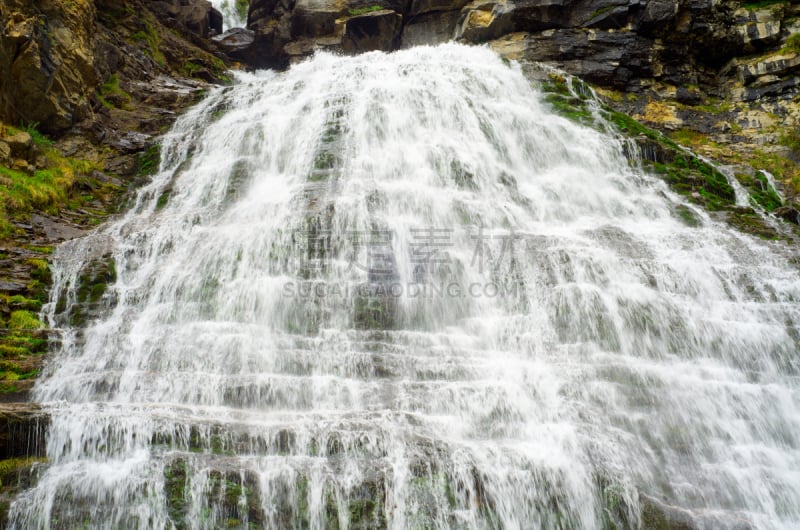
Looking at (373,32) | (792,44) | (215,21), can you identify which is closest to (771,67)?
(792,44)

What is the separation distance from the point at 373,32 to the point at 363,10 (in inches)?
41.4

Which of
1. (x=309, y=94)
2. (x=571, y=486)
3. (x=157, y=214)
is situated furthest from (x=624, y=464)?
(x=309, y=94)

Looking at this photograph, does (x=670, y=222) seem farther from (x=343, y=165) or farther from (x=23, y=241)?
(x=23, y=241)

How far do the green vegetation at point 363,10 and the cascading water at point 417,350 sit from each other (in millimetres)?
11717

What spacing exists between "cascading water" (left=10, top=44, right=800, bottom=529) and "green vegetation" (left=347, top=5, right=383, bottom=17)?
38.4 feet

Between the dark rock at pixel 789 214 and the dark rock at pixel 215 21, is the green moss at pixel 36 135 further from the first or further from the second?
the dark rock at pixel 789 214

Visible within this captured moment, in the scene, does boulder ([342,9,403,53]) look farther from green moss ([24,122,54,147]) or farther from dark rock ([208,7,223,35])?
green moss ([24,122,54,147])

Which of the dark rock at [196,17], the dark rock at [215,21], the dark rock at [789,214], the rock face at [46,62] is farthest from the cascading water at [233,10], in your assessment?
the dark rock at [789,214]

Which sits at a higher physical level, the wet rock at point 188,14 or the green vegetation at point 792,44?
the wet rock at point 188,14

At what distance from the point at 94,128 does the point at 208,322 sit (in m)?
9.20

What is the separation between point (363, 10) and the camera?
69.8 ft

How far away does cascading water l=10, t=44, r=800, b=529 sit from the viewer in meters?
5.15

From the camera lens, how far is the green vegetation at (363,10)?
21120 millimetres

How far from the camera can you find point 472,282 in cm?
812
